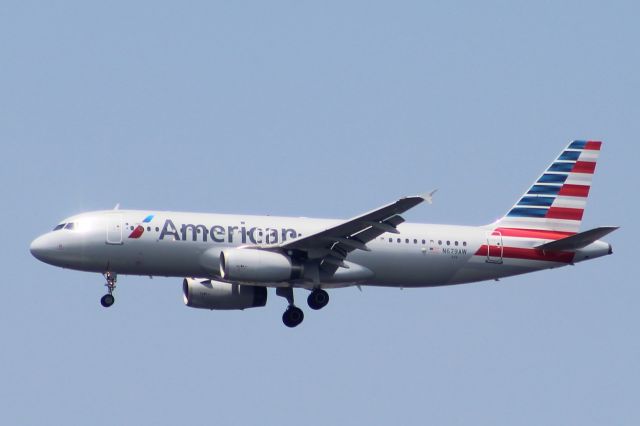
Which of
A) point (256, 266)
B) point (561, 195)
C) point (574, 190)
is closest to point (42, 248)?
point (256, 266)

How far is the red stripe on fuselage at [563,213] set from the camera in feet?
203

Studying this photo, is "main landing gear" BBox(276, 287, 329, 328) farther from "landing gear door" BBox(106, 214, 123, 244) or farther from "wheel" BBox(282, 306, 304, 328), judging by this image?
"landing gear door" BBox(106, 214, 123, 244)

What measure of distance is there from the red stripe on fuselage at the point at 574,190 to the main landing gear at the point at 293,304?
12.6 metres

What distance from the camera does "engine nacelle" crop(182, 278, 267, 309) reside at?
5922 cm

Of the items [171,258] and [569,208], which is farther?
[569,208]

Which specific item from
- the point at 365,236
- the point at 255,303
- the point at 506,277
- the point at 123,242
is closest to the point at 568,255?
the point at 506,277

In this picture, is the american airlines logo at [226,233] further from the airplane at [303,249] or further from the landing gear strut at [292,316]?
the landing gear strut at [292,316]

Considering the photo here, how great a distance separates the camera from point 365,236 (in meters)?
54.9

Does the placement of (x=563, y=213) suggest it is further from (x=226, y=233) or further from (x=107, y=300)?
(x=107, y=300)

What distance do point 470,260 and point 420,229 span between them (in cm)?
243

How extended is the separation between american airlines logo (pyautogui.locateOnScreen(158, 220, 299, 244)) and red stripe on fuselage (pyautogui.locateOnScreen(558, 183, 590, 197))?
13063 millimetres

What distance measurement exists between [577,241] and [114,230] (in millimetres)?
18581

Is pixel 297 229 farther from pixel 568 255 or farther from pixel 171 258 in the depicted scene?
pixel 568 255

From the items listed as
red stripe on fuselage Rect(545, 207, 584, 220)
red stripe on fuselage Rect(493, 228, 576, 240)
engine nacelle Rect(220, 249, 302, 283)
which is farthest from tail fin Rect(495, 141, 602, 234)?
engine nacelle Rect(220, 249, 302, 283)
